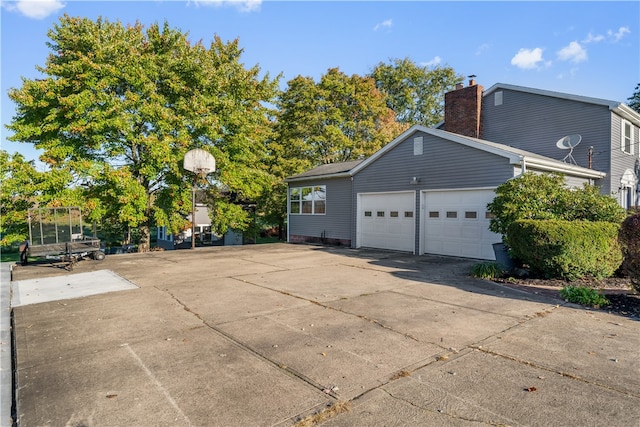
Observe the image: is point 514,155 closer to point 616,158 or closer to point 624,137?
point 616,158

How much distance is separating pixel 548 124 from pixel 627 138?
3.39 m

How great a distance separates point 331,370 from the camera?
136 inches

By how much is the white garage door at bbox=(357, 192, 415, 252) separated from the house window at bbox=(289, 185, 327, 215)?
8.99 ft

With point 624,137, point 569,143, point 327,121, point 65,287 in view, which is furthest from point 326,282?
point 327,121

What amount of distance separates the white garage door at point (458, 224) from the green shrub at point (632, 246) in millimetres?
4861

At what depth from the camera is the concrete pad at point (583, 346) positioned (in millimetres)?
3406

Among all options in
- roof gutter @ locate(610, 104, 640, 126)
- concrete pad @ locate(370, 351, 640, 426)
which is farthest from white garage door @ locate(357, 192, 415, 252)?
concrete pad @ locate(370, 351, 640, 426)

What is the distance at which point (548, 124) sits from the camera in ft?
50.2

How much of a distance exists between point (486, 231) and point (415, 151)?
12.8ft

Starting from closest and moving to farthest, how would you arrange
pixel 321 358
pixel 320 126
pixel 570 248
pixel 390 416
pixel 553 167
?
1. pixel 390 416
2. pixel 321 358
3. pixel 570 248
4. pixel 553 167
5. pixel 320 126

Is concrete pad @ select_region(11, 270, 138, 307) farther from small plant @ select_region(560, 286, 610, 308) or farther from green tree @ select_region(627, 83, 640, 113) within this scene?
green tree @ select_region(627, 83, 640, 113)

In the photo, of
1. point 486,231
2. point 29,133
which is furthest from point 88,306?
point 29,133

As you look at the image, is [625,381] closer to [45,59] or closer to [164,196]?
[164,196]

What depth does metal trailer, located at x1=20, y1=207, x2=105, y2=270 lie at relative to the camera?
385 inches
